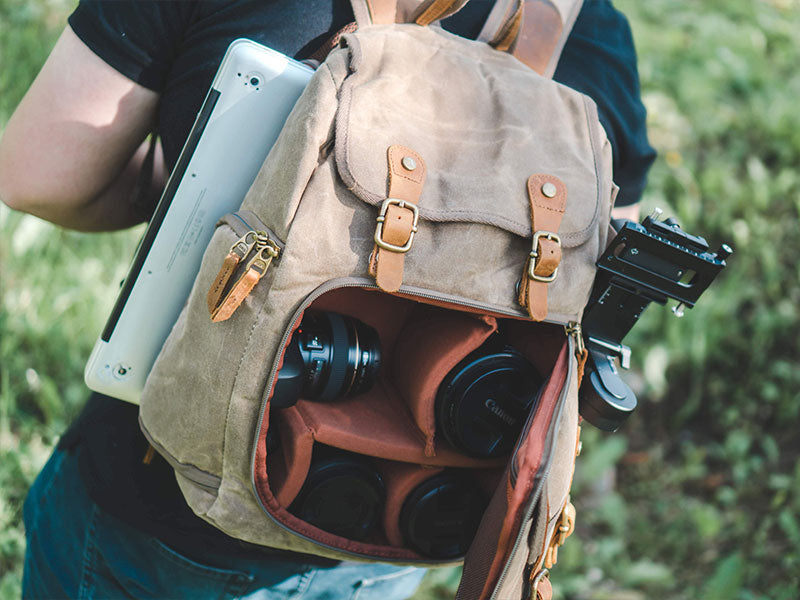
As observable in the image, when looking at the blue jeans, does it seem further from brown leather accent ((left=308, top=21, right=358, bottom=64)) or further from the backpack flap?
brown leather accent ((left=308, top=21, right=358, bottom=64))

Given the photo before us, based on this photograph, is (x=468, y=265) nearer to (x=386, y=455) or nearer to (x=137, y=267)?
(x=386, y=455)

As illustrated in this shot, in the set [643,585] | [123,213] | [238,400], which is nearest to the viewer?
[238,400]

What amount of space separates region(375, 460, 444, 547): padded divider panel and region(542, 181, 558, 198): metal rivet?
588 millimetres

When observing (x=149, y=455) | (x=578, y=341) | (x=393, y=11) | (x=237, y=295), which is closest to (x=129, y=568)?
(x=149, y=455)

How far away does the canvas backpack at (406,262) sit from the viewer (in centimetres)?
110

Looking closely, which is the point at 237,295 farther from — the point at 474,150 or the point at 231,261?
the point at 474,150

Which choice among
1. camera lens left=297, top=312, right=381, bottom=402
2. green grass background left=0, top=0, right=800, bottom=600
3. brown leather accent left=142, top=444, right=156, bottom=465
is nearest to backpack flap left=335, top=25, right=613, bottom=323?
camera lens left=297, top=312, right=381, bottom=402

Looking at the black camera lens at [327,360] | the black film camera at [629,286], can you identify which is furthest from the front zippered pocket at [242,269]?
the black film camera at [629,286]

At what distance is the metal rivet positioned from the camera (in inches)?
45.8

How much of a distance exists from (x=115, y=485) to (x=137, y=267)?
18.2 inches

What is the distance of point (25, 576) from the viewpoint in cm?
166

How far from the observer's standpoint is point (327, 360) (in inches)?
48.9

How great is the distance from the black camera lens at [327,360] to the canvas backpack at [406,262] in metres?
0.04

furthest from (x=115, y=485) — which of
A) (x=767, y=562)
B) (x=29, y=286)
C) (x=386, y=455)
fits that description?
(x=767, y=562)
